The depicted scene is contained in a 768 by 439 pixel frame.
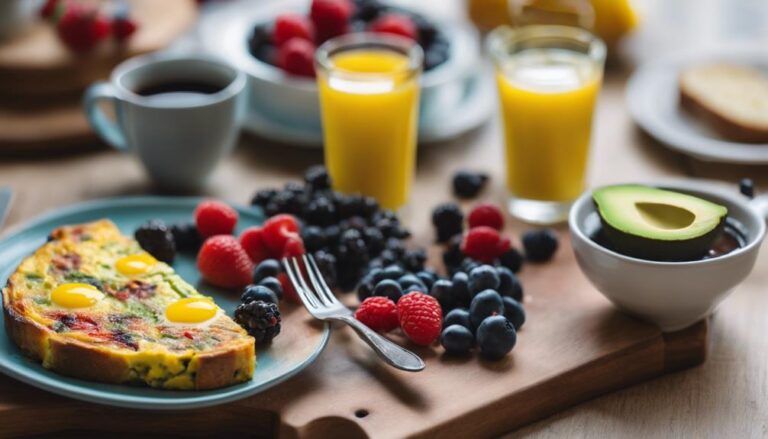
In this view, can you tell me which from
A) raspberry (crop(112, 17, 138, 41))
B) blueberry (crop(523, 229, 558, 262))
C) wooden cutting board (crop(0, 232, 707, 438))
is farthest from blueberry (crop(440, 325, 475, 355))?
raspberry (crop(112, 17, 138, 41))

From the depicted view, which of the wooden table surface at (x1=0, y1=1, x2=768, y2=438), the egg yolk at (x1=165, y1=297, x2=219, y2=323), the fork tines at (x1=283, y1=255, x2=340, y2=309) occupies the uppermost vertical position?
the egg yolk at (x1=165, y1=297, x2=219, y2=323)

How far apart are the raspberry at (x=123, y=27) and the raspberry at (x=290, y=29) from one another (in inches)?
13.7

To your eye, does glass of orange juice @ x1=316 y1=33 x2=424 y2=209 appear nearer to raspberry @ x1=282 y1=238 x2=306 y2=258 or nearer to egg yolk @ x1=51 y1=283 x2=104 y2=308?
raspberry @ x1=282 y1=238 x2=306 y2=258

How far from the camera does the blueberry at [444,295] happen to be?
1.72 meters

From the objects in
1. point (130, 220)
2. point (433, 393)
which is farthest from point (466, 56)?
point (433, 393)

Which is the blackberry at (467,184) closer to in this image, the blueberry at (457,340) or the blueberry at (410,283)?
the blueberry at (410,283)

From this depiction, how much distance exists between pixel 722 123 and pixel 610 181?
0.34 meters

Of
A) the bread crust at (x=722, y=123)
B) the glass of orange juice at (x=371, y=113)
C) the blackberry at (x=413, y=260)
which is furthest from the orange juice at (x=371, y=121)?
the bread crust at (x=722, y=123)

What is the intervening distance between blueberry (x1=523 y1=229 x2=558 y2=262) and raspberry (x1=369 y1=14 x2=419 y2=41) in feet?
2.54

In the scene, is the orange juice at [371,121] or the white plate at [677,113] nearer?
the orange juice at [371,121]

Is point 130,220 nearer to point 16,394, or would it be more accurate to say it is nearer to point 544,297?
point 16,394

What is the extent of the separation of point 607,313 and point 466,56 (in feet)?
3.20

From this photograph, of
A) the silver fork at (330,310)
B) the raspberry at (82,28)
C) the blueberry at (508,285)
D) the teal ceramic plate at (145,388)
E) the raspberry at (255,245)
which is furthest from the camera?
the raspberry at (82,28)

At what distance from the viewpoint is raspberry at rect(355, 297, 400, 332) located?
5.41 ft
